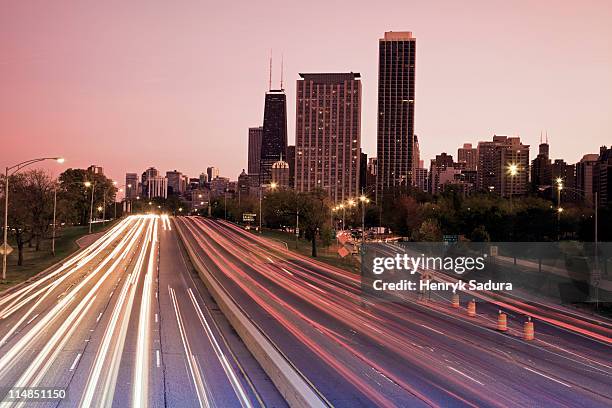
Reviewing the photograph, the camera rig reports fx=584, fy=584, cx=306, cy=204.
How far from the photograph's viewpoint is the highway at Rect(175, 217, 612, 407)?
16.9 meters

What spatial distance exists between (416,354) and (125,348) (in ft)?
36.4

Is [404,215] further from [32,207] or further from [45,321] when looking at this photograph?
[45,321]

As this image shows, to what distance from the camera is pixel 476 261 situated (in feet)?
169

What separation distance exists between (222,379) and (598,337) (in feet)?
65.6

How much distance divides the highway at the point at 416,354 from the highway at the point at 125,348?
2360mm

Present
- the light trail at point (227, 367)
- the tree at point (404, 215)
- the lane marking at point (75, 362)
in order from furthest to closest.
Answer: the tree at point (404, 215)
the lane marking at point (75, 362)
the light trail at point (227, 367)

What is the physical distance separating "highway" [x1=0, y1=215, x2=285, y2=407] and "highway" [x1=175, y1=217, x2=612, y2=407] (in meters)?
2.36

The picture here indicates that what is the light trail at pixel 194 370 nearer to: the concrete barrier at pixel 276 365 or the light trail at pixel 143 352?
the light trail at pixel 143 352

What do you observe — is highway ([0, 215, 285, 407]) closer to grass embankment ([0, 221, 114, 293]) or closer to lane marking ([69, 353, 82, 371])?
lane marking ([69, 353, 82, 371])

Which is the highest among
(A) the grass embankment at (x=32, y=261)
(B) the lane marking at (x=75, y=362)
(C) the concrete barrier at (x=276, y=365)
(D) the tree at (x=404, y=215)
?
(D) the tree at (x=404, y=215)

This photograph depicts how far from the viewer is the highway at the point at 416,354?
55.5ft

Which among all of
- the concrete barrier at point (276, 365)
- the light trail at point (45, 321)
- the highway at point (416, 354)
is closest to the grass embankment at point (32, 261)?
the light trail at point (45, 321)

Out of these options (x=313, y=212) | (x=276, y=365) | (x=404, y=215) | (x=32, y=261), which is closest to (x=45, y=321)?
(x=276, y=365)

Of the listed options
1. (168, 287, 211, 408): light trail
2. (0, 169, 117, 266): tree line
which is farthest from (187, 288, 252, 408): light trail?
(0, 169, 117, 266): tree line
